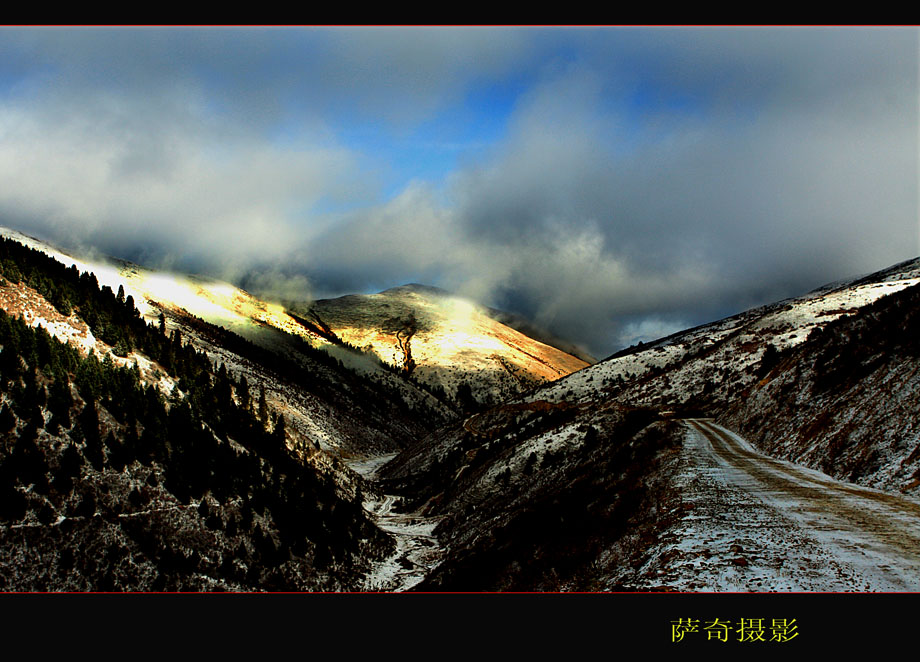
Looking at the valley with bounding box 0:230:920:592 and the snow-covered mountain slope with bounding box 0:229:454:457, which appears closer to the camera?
the valley with bounding box 0:230:920:592

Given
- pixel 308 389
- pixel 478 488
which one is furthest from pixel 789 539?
pixel 308 389

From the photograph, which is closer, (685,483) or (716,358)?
(685,483)

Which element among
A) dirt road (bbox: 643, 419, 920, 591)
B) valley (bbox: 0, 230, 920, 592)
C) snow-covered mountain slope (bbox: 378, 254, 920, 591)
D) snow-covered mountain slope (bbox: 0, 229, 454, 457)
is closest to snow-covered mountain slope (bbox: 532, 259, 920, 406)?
snow-covered mountain slope (bbox: 378, 254, 920, 591)

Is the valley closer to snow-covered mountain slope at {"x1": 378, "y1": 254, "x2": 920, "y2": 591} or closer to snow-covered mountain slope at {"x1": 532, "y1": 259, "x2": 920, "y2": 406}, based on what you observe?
snow-covered mountain slope at {"x1": 378, "y1": 254, "x2": 920, "y2": 591}

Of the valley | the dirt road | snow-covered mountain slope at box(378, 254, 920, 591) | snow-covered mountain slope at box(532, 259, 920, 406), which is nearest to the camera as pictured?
the dirt road

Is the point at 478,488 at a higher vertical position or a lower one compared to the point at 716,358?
lower

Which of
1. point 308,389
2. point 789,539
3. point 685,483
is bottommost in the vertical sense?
point 789,539

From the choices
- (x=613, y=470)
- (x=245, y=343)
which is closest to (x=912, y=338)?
(x=613, y=470)

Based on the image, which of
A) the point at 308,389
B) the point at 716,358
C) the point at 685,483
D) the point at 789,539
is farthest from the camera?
the point at 308,389

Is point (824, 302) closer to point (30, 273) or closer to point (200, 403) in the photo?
point (200, 403)

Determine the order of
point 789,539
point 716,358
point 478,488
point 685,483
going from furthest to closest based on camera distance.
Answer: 1. point 716,358
2. point 478,488
3. point 685,483
4. point 789,539

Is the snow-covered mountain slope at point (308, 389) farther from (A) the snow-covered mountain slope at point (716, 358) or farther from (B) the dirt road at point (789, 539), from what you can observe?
(B) the dirt road at point (789, 539)

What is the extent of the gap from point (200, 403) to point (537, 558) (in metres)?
38.0

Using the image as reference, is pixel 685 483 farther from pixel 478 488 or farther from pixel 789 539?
pixel 478 488
